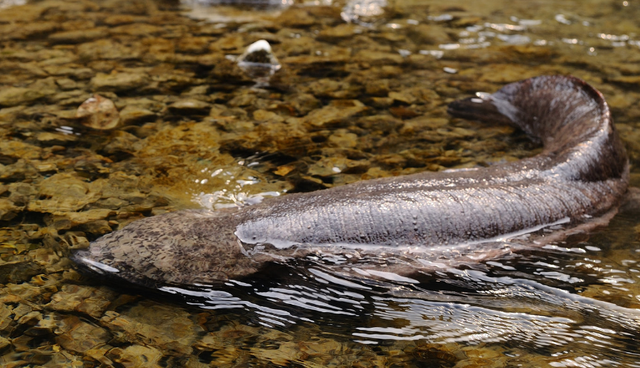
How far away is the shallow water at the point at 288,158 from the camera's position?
10.9 ft

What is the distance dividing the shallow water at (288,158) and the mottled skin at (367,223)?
0.12 m

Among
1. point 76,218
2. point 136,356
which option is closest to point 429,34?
point 76,218

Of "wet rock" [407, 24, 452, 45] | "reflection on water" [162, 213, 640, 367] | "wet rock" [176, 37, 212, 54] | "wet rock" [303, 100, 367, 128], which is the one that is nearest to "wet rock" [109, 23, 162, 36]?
"wet rock" [176, 37, 212, 54]

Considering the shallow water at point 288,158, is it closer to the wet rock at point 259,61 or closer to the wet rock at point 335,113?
the wet rock at point 335,113

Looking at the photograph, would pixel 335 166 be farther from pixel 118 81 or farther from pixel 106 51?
pixel 106 51

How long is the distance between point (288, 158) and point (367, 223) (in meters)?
1.59

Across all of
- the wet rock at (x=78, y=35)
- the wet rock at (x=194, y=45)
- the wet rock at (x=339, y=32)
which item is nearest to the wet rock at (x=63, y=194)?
the wet rock at (x=194, y=45)

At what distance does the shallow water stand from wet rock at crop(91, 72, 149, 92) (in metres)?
0.03

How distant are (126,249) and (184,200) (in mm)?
858

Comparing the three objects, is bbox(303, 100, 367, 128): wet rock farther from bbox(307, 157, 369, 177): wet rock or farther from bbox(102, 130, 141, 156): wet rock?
bbox(102, 130, 141, 156): wet rock

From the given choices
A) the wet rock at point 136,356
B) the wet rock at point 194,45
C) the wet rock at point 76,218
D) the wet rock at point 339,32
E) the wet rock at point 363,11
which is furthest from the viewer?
the wet rock at point 363,11

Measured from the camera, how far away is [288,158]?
518cm

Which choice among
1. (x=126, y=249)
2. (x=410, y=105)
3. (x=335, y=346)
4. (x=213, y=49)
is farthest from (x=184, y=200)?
(x=213, y=49)

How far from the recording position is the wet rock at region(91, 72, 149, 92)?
6.23 m
